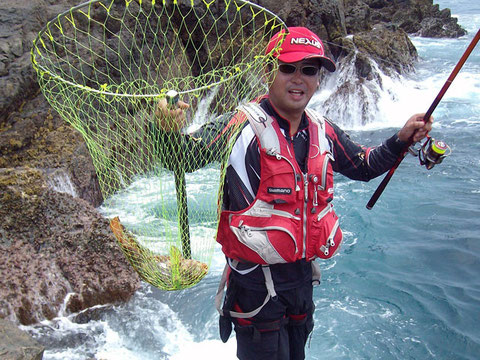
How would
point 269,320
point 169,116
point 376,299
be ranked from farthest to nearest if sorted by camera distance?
point 376,299
point 269,320
point 169,116

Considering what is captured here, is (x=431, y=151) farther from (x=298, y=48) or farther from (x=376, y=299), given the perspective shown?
(x=376, y=299)

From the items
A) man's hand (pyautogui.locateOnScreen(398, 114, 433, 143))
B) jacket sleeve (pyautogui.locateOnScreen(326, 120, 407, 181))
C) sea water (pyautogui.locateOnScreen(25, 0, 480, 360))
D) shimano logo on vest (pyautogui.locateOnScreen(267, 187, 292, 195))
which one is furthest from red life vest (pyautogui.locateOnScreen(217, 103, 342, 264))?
sea water (pyautogui.locateOnScreen(25, 0, 480, 360))

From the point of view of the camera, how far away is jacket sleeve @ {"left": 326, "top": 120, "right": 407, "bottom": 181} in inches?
106

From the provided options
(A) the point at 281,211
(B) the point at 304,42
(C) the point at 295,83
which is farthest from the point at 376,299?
(B) the point at 304,42

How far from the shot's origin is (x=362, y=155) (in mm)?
2729

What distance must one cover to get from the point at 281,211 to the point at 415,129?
3.21ft

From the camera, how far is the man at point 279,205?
232cm

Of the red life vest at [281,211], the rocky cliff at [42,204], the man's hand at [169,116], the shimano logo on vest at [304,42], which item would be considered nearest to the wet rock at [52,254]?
the rocky cliff at [42,204]

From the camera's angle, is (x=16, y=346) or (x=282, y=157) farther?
(x=16, y=346)

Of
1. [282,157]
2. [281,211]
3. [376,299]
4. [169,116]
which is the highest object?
[169,116]

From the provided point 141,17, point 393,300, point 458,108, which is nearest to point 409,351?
point 393,300

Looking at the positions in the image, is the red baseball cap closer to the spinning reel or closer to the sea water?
the spinning reel

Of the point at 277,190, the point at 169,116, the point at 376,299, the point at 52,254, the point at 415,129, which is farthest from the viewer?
the point at 376,299

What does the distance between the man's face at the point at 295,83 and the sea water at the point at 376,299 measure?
2780 millimetres
